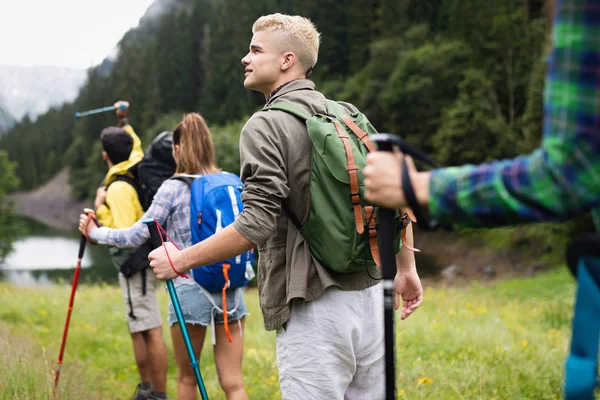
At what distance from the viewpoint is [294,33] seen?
306 centimetres

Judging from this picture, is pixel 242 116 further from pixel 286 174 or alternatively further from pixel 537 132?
pixel 286 174

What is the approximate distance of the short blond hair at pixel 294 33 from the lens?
305 cm

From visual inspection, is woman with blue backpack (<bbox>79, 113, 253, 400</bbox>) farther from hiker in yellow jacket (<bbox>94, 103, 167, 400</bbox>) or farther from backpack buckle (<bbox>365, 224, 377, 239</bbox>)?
backpack buckle (<bbox>365, 224, 377, 239</bbox>)

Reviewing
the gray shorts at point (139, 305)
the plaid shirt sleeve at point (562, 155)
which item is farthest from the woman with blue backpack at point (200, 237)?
the plaid shirt sleeve at point (562, 155)

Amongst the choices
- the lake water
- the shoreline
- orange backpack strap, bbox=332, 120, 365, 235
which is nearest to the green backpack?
orange backpack strap, bbox=332, 120, 365, 235

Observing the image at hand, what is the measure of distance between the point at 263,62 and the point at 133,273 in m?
2.80

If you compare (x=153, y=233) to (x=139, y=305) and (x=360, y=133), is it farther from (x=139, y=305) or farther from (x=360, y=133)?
(x=139, y=305)

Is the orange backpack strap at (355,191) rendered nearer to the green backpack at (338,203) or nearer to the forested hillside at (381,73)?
the green backpack at (338,203)

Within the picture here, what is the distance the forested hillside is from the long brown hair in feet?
77.9

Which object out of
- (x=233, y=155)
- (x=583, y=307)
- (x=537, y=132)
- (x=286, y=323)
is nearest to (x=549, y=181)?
(x=583, y=307)

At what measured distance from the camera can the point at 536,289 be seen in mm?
18688

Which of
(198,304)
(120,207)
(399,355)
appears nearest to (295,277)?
(198,304)

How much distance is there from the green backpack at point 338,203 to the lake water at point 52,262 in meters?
20.8

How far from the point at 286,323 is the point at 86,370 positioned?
13.3 feet
